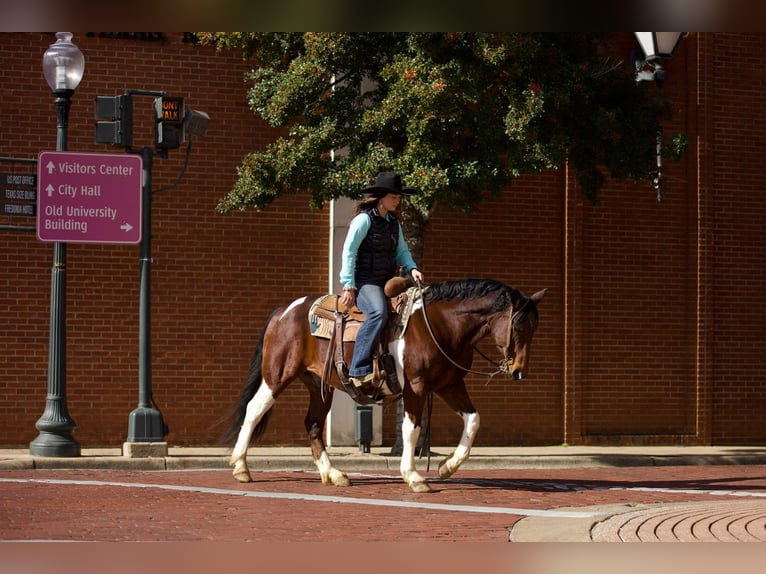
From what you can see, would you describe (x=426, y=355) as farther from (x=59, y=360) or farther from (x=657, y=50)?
(x=657, y=50)

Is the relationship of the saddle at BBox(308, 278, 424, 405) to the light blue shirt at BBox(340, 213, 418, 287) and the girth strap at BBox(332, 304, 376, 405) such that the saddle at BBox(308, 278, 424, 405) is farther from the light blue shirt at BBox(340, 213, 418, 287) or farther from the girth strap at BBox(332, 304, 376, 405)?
the light blue shirt at BBox(340, 213, 418, 287)

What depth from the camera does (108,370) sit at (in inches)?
607

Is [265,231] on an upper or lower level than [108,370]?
upper

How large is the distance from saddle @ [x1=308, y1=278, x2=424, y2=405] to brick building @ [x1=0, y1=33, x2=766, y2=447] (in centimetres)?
438

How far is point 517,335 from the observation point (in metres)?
10.6

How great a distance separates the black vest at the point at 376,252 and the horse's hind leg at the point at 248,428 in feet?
4.75

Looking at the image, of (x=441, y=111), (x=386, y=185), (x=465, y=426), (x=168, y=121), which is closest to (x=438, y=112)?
(x=441, y=111)

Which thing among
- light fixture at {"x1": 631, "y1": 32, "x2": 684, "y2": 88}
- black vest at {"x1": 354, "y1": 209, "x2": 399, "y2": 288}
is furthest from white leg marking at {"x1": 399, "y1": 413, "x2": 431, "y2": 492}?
light fixture at {"x1": 631, "y1": 32, "x2": 684, "y2": 88}

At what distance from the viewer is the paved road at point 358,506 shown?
791 centimetres

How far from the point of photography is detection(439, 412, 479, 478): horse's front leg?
10.6 metres

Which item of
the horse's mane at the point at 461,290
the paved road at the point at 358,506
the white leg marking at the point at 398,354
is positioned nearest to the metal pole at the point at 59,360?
the paved road at the point at 358,506
